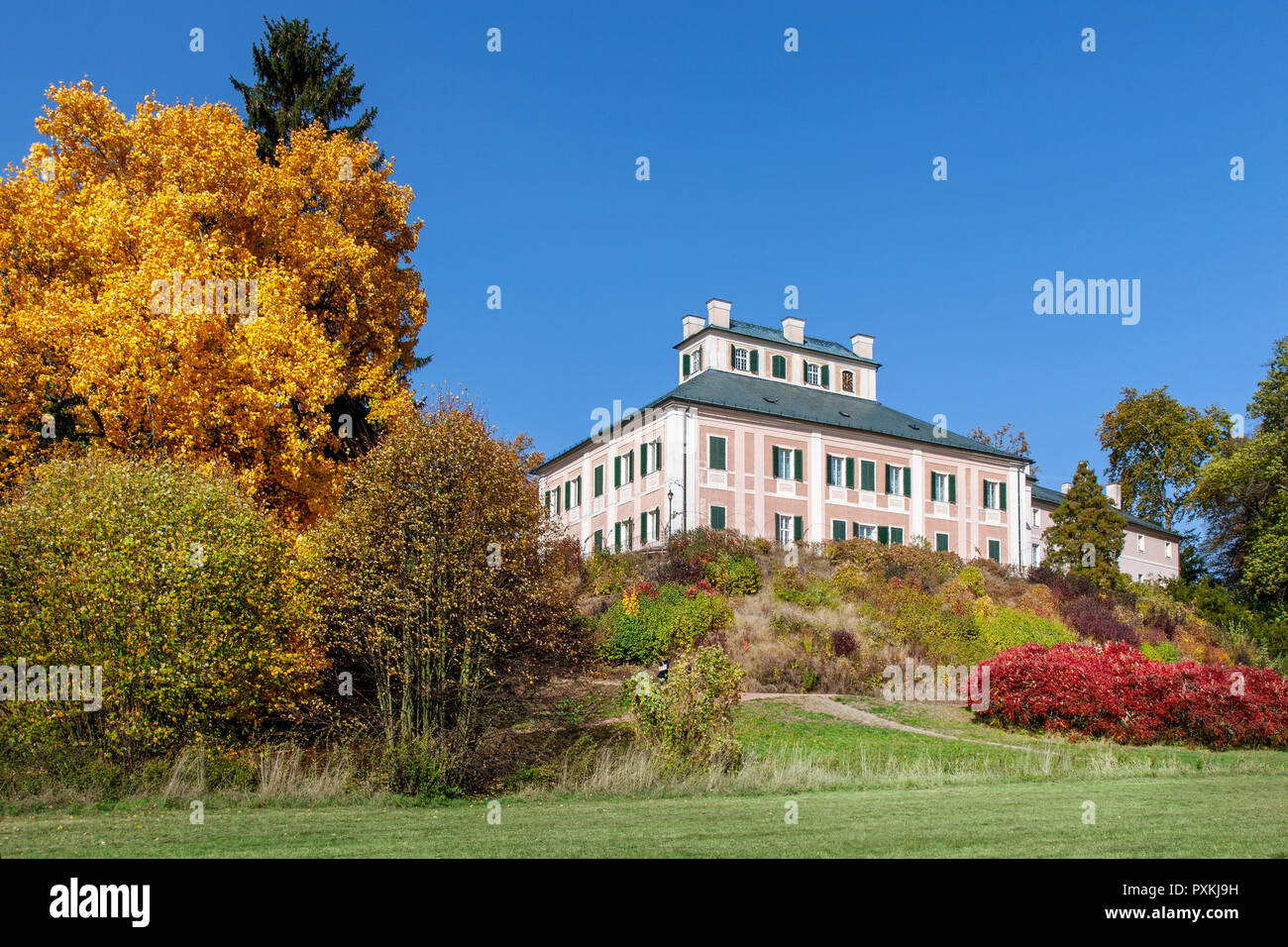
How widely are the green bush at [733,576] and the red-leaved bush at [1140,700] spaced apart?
32.2 ft

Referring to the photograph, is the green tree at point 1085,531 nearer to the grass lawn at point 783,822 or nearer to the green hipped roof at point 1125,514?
the green hipped roof at point 1125,514

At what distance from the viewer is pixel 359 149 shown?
27703mm

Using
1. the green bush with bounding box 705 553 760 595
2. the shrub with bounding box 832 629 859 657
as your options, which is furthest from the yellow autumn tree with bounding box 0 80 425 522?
the shrub with bounding box 832 629 859 657

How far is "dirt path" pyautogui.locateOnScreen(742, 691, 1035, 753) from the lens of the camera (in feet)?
78.9

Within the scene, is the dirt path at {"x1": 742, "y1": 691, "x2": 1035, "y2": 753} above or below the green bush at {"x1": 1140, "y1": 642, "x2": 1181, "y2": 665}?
below

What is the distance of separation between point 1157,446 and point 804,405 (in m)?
30.4

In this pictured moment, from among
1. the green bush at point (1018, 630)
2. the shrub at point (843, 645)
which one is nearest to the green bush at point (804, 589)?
the shrub at point (843, 645)

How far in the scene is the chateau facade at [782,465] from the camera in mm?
44156

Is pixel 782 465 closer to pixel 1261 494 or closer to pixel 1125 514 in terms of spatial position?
pixel 1261 494

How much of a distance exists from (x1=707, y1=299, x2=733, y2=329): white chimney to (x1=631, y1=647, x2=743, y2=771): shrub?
3553 centimetres

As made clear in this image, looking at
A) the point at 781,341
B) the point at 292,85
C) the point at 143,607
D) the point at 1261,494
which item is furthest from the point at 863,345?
the point at 143,607

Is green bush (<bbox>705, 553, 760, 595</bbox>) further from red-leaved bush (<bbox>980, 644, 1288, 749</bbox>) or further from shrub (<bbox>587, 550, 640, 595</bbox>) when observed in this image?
red-leaved bush (<bbox>980, 644, 1288, 749</bbox>)
